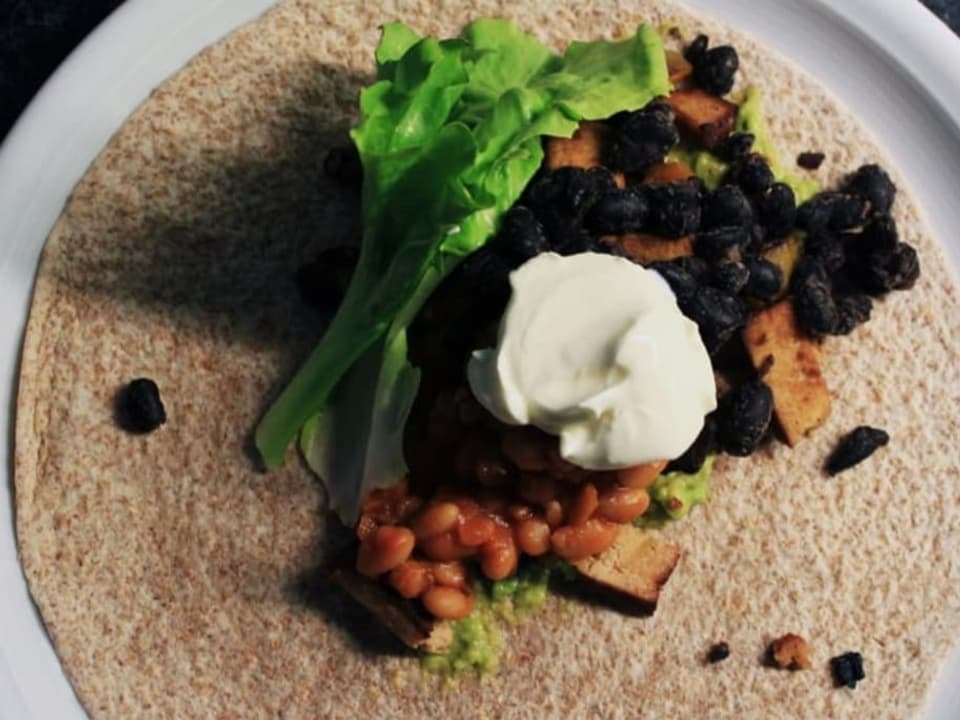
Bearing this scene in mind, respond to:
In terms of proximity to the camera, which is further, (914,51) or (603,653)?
(914,51)

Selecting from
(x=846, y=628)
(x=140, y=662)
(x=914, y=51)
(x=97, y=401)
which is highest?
(x=914, y=51)

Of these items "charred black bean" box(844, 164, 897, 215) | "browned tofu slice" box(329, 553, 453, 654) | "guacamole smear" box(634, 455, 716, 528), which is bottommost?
"browned tofu slice" box(329, 553, 453, 654)

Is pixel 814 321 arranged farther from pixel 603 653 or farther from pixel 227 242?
pixel 227 242

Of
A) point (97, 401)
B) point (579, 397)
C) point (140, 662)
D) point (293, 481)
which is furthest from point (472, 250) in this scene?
point (140, 662)

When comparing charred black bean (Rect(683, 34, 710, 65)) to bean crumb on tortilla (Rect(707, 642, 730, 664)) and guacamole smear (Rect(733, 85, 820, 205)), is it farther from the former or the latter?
bean crumb on tortilla (Rect(707, 642, 730, 664))

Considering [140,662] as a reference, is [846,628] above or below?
above

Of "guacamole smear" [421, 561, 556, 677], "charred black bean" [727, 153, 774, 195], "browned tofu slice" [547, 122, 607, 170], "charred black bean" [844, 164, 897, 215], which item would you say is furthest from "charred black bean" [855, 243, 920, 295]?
"guacamole smear" [421, 561, 556, 677]
